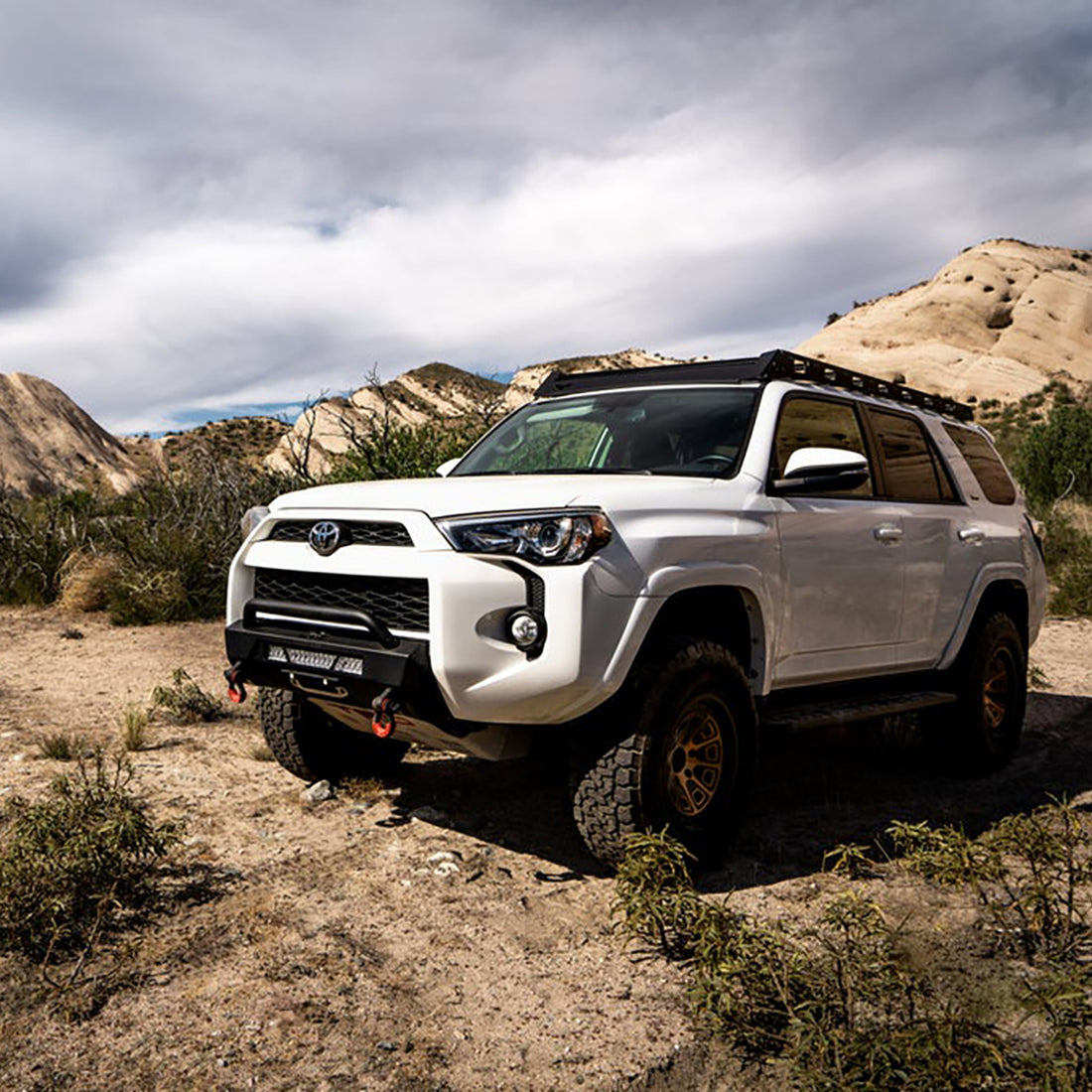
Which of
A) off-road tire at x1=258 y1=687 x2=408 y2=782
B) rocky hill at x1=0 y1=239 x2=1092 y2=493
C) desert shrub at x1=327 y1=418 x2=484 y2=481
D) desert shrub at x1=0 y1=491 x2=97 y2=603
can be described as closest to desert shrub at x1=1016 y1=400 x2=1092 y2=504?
desert shrub at x1=327 y1=418 x2=484 y2=481

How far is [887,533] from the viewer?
5043 millimetres

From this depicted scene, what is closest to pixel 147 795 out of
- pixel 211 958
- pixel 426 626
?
pixel 211 958

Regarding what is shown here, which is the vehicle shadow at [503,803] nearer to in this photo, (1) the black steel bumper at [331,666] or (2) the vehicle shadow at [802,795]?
(2) the vehicle shadow at [802,795]

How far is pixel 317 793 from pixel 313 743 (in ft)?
0.80

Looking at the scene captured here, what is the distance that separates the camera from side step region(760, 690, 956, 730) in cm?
439

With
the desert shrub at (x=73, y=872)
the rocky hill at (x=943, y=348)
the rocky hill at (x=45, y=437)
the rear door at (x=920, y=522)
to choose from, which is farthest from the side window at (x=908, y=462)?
the rocky hill at (x=45, y=437)

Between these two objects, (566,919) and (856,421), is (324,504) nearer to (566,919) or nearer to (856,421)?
(566,919)

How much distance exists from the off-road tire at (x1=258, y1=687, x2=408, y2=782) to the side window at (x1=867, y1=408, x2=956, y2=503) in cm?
296

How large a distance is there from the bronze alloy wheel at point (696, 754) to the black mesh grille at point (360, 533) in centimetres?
125

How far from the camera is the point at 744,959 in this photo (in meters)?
2.96

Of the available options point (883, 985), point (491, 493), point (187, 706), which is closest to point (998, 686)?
point (883, 985)

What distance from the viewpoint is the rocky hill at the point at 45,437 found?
212ft

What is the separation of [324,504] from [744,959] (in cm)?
232

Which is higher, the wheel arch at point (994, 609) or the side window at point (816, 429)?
the side window at point (816, 429)
